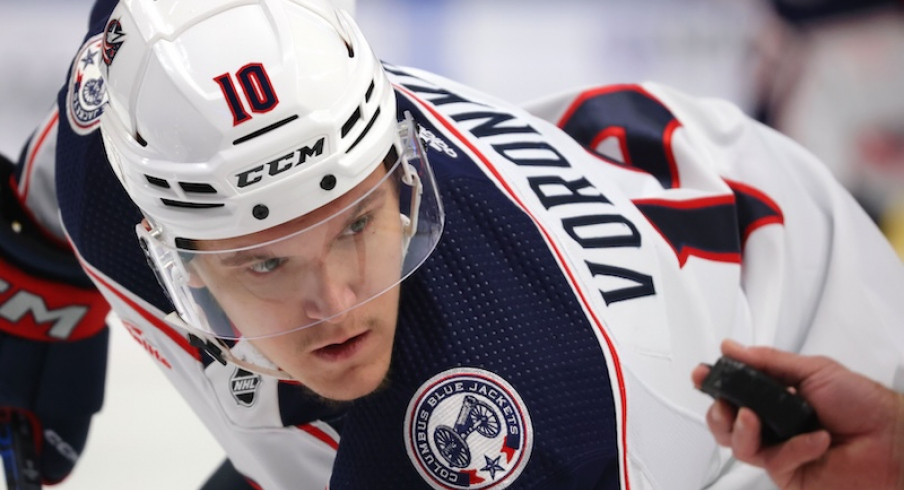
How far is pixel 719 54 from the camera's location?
244cm

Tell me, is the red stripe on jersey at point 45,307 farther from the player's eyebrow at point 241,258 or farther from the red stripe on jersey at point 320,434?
the player's eyebrow at point 241,258

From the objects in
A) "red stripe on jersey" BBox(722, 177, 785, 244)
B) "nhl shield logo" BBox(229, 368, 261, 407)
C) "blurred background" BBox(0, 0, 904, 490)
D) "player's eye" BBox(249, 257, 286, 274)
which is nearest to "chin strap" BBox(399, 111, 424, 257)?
"player's eye" BBox(249, 257, 286, 274)

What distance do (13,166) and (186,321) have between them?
59 centimetres

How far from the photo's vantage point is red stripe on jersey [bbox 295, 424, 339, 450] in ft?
4.18

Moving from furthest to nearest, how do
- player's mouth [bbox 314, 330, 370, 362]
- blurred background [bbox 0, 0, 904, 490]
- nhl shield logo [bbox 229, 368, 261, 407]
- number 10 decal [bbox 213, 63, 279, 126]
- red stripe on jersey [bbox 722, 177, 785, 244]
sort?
blurred background [bbox 0, 0, 904, 490] < red stripe on jersey [bbox 722, 177, 785, 244] < nhl shield logo [bbox 229, 368, 261, 407] < player's mouth [bbox 314, 330, 370, 362] < number 10 decal [bbox 213, 63, 279, 126]

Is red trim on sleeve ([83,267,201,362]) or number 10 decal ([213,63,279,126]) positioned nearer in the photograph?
number 10 decal ([213,63,279,126])

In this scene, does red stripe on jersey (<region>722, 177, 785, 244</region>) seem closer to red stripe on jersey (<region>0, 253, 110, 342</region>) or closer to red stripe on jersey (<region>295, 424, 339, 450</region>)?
red stripe on jersey (<region>295, 424, 339, 450</region>)

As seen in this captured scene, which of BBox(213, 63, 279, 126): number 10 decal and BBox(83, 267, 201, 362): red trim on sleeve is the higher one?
BBox(213, 63, 279, 126): number 10 decal

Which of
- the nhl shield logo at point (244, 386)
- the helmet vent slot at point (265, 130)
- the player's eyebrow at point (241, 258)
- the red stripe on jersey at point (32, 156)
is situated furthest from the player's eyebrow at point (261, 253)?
the red stripe on jersey at point (32, 156)

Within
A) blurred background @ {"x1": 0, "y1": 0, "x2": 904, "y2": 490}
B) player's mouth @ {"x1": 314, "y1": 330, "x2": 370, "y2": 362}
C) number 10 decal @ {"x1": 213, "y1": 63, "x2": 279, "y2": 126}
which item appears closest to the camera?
number 10 decal @ {"x1": 213, "y1": 63, "x2": 279, "y2": 126}

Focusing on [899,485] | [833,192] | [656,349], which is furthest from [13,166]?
[899,485]

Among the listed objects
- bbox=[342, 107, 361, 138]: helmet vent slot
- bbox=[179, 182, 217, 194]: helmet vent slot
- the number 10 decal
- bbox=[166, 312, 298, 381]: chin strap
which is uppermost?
the number 10 decal

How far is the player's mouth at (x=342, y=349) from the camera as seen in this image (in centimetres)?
104

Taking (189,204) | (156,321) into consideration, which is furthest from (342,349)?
(156,321)
